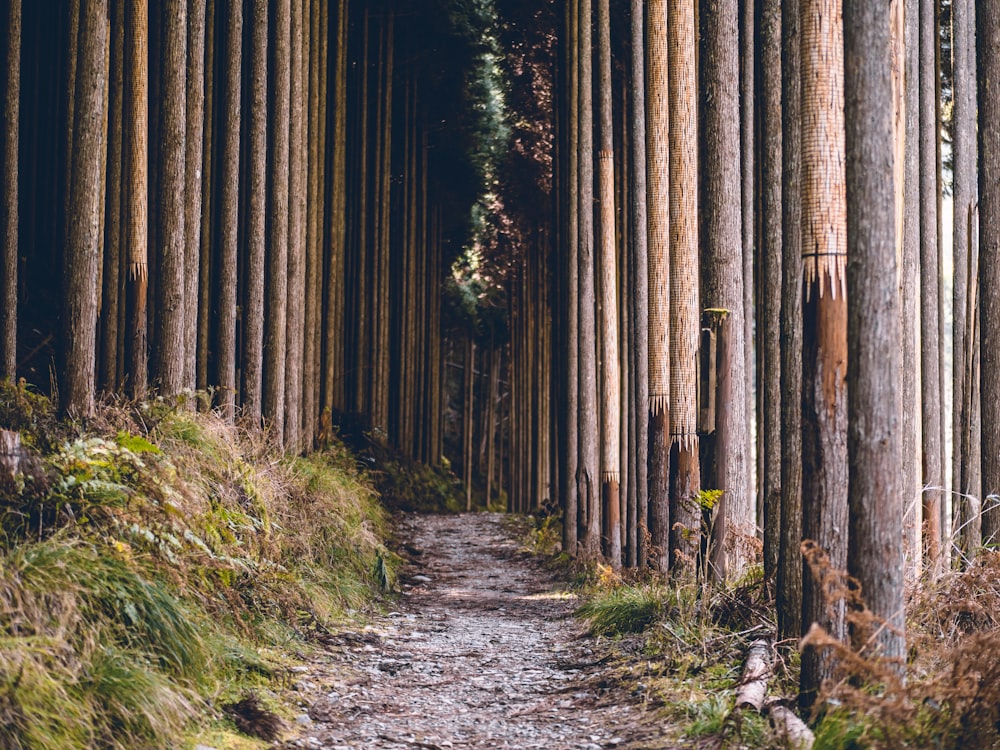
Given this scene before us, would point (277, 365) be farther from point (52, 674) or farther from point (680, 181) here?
point (52, 674)

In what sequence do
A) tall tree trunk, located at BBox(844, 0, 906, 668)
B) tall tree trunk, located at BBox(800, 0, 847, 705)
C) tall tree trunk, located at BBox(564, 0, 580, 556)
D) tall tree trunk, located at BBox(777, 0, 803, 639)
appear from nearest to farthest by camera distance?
1. tall tree trunk, located at BBox(844, 0, 906, 668)
2. tall tree trunk, located at BBox(800, 0, 847, 705)
3. tall tree trunk, located at BBox(777, 0, 803, 639)
4. tall tree trunk, located at BBox(564, 0, 580, 556)

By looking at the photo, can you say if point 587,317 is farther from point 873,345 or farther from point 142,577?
point 873,345

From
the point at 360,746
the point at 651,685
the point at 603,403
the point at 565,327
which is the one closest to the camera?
the point at 360,746

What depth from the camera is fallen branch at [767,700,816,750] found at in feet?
12.5

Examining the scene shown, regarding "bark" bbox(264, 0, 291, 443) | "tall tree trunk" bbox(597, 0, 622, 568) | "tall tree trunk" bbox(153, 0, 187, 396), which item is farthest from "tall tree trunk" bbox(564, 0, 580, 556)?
"tall tree trunk" bbox(153, 0, 187, 396)

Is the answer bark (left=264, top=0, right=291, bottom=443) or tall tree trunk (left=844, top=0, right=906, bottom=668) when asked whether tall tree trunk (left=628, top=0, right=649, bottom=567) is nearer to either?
bark (left=264, top=0, right=291, bottom=443)

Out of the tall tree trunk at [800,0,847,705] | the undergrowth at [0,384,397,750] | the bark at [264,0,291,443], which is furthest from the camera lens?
the bark at [264,0,291,443]

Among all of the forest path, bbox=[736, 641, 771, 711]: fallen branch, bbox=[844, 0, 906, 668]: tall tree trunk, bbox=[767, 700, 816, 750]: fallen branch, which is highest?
bbox=[844, 0, 906, 668]: tall tree trunk

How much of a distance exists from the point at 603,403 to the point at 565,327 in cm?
144

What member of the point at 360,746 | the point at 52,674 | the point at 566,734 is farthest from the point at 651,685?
the point at 52,674

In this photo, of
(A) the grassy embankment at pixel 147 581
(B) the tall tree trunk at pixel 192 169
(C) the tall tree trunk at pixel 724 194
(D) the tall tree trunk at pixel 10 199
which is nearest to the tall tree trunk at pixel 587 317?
(A) the grassy embankment at pixel 147 581

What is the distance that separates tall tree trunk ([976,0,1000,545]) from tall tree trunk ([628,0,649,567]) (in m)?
3.63

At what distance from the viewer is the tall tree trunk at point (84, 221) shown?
7605 mm

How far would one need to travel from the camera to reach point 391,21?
2295cm
